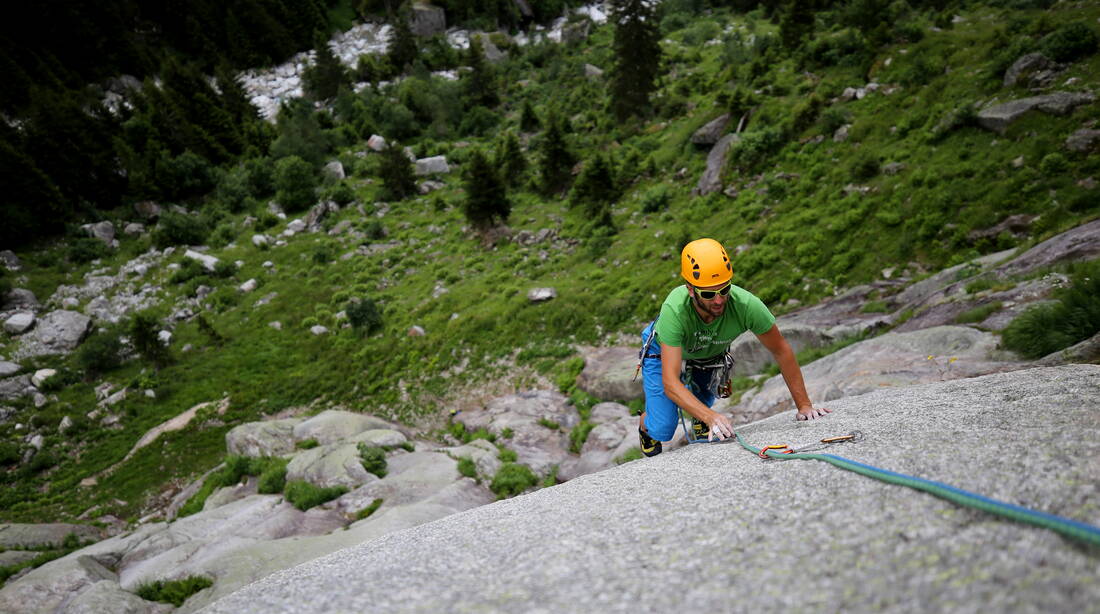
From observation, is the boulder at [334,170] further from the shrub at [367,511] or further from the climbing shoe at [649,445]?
the climbing shoe at [649,445]

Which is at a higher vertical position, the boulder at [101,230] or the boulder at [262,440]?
the boulder at [101,230]

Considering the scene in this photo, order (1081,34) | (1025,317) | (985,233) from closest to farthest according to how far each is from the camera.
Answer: (1025,317) → (985,233) → (1081,34)

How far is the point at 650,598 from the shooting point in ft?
6.57

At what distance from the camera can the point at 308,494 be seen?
9.20 metres

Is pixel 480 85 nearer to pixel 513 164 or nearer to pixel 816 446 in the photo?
pixel 513 164

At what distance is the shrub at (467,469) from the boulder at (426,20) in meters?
86.7

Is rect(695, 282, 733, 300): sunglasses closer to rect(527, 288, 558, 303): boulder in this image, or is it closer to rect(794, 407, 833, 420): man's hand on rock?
rect(794, 407, 833, 420): man's hand on rock

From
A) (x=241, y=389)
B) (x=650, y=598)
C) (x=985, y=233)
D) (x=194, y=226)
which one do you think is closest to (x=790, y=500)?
(x=650, y=598)

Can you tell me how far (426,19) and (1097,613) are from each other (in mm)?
96336

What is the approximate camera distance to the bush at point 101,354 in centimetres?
2264

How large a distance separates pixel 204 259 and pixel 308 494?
32.7 meters

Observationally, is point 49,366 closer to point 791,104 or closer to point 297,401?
point 297,401

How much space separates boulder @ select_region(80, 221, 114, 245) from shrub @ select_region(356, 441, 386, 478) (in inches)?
1670

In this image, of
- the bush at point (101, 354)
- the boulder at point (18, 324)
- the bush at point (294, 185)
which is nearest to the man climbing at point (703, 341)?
the bush at point (101, 354)
